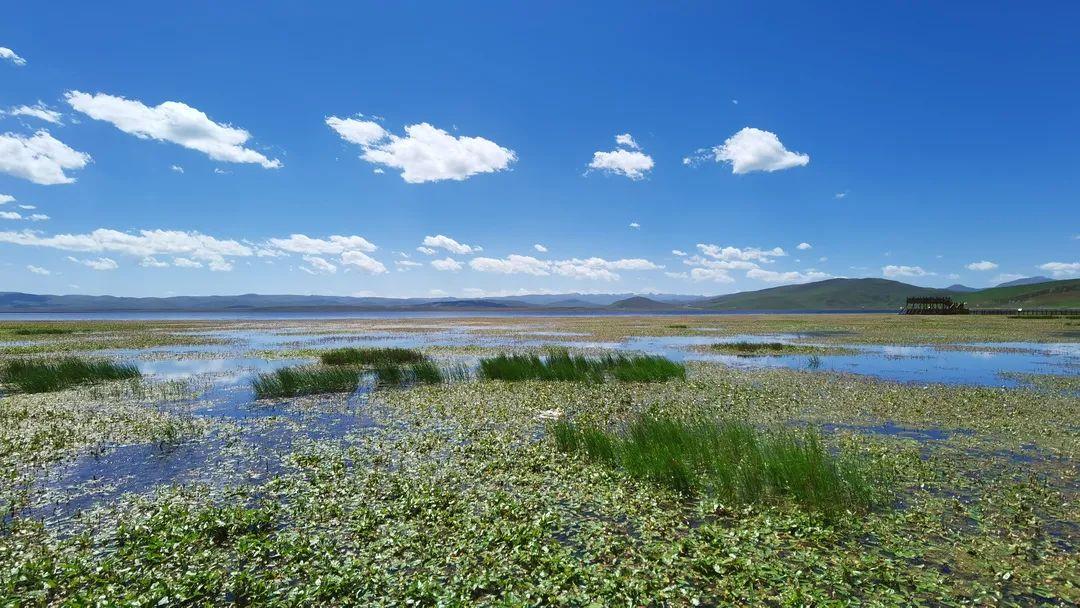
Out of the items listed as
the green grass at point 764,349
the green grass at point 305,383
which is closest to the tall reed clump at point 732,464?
the green grass at point 305,383

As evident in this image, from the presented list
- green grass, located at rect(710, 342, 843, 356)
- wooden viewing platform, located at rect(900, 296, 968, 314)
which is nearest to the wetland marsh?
green grass, located at rect(710, 342, 843, 356)

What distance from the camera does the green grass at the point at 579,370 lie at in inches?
1110

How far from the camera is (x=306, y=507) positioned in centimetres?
1095

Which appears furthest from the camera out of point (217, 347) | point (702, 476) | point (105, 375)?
point (217, 347)

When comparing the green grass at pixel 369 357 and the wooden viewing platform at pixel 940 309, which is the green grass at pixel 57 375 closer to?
the green grass at pixel 369 357

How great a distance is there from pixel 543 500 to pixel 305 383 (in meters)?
19.2

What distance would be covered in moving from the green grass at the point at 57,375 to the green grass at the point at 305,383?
33.0 ft

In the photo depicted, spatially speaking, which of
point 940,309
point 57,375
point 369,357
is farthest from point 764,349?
point 940,309

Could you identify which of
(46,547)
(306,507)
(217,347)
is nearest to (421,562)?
(306,507)

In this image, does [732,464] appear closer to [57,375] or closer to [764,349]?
[57,375]

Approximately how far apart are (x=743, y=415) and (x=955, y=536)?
995cm

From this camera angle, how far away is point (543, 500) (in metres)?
11.4

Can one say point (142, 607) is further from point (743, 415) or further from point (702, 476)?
point (743, 415)

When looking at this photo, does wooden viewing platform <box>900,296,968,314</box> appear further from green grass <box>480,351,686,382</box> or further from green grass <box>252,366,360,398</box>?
green grass <box>252,366,360,398</box>
